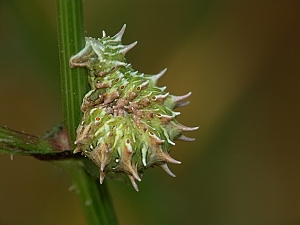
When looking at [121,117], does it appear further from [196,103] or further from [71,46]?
[196,103]

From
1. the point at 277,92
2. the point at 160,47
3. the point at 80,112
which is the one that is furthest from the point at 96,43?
the point at 277,92

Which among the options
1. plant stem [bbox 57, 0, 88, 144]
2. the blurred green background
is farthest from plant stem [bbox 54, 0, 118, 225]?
the blurred green background

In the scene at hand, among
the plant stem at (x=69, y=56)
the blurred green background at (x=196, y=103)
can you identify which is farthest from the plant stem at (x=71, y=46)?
the blurred green background at (x=196, y=103)

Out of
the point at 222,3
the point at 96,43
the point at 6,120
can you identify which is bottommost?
the point at 96,43

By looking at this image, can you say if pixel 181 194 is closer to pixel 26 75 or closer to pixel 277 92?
pixel 277 92

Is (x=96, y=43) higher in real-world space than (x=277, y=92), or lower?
lower

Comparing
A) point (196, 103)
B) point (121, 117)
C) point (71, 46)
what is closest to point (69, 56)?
point (71, 46)

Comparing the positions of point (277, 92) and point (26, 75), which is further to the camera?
point (277, 92)
